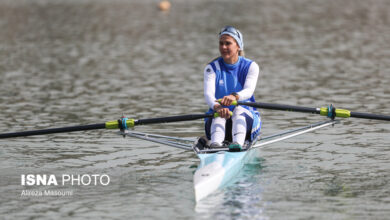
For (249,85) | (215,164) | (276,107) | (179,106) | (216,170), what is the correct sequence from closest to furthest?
(216,170)
(215,164)
(276,107)
(249,85)
(179,106)

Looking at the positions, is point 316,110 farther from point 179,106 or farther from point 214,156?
point 179,106

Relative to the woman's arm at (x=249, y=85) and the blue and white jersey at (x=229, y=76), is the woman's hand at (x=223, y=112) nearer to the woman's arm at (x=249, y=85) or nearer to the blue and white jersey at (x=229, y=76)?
the woman's arm at (x=249, y=85)

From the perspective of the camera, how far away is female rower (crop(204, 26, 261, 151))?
37.3 feet

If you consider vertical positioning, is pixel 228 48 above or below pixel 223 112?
above

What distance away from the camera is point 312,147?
43.3 feet

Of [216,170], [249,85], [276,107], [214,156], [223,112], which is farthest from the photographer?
[249,85]

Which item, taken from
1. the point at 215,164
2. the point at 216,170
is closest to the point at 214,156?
the point at 215,164

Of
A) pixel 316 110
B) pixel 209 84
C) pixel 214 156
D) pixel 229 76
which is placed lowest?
pixel 214 156

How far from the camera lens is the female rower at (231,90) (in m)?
11.4

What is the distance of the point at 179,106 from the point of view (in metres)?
17.7

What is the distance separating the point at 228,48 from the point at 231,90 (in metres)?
0.75

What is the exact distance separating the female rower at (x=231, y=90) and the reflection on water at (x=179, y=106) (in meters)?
0.68

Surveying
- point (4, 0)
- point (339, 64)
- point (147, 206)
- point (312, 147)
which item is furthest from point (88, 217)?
point (4, 0)

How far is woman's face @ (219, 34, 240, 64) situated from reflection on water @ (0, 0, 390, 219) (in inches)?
72.7
